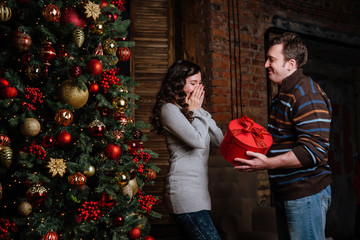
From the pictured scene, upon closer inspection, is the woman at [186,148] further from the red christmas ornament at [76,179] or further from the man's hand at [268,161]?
the red christmas ornament at [76,179]

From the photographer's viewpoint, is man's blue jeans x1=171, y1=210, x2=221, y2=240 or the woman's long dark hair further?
the woman's long dark hair

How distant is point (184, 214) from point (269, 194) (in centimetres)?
258

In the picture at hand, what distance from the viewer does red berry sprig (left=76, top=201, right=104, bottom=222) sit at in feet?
5.43

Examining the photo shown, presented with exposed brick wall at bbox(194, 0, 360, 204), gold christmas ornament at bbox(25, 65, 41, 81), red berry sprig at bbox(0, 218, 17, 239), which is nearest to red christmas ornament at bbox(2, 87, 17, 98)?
gold christmas ornament at bbox(25, 65, 41, 81)

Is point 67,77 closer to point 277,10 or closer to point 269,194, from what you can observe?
point 269,194

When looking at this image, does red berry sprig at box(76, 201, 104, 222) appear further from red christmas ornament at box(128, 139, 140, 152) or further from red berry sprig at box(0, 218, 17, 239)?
red christmas ornament at box(128, 139, 140, 152)

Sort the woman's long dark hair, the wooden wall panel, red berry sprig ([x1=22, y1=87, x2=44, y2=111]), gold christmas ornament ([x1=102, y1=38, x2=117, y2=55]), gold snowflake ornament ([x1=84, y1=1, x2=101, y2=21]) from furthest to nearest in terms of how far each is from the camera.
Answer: the wooden wall panel, the woman's long dark hair, gold christmas ornament ([x1=102, y1=38, x2=117, y2=55]), gold snowflake ornament ([x1=84, y1=1, x2=101, y2=21]), red berry sprig ([x1=22, y1=87, x2=44, y2=111])

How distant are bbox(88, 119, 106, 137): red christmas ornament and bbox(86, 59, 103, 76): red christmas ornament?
24 centimetres

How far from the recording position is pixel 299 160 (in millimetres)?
1604

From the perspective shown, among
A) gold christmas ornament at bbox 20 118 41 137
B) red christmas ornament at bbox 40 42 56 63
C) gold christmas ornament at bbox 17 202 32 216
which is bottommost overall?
gold christmas ornament at bbox 17 202 32 216

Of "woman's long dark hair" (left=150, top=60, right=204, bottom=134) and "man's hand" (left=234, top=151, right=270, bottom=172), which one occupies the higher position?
"woman's long dark hair" (left=150, top=60, right=204, bottom=134)

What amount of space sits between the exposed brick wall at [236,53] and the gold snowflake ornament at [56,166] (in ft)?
7.40

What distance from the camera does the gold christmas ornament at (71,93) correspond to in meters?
1.72

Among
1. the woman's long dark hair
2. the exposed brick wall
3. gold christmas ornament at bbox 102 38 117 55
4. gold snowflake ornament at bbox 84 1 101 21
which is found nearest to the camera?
gold snowflake ornament at bbox 84 1 101 21
